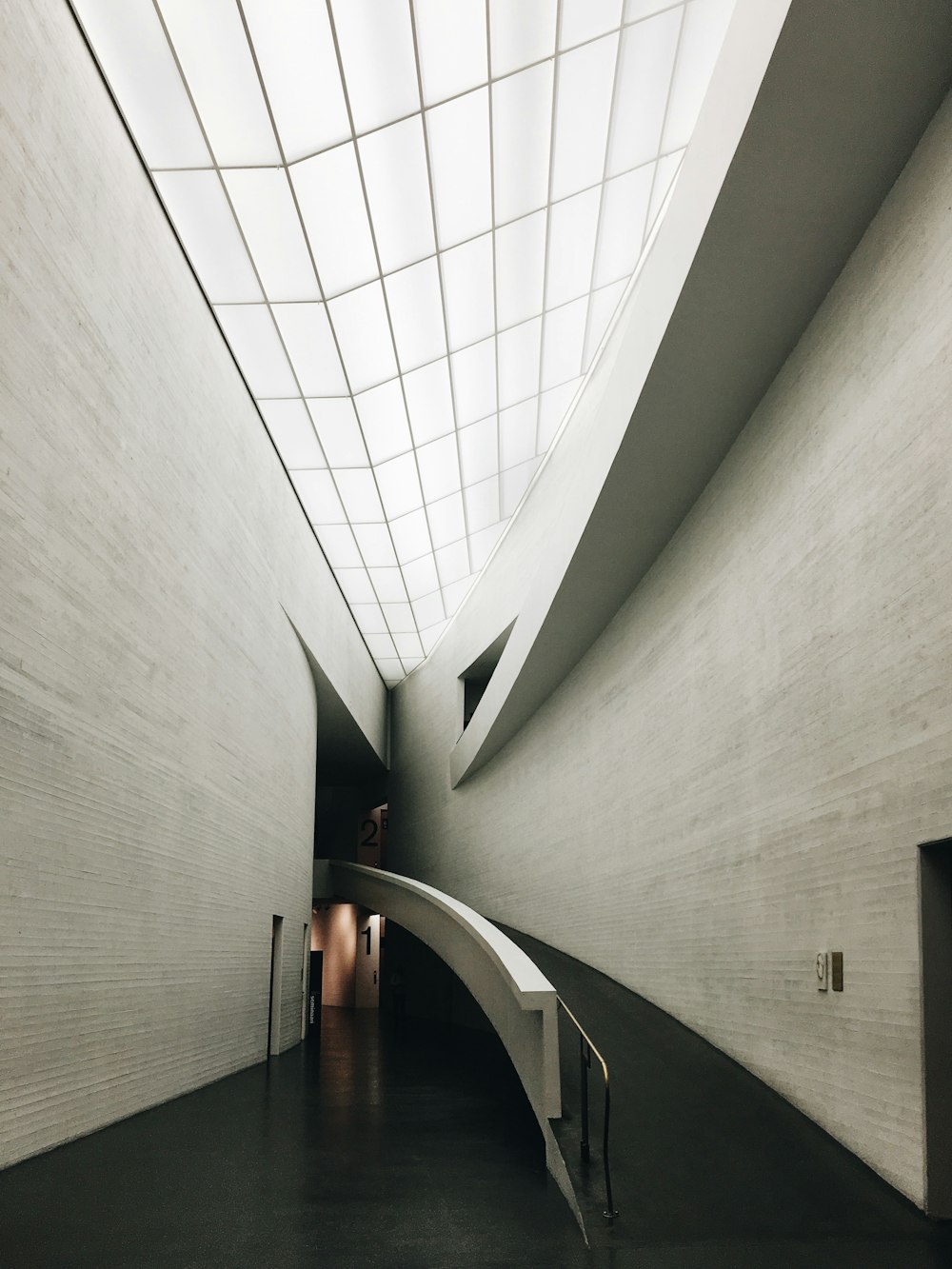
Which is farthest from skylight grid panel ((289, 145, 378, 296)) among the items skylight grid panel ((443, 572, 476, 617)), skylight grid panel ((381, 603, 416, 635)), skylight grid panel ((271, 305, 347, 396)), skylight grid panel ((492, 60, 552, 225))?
skylight grid panel ((381, 603, 416, 635))

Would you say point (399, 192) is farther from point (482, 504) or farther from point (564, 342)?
point (482, 504)

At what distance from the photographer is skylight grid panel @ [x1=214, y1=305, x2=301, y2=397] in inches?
406

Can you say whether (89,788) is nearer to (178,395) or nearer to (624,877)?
(178,395)

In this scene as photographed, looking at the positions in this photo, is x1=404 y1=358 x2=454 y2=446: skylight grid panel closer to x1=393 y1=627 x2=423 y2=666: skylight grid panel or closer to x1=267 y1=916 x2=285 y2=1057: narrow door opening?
x1=267 y1=916 x2=285 y2=1057: narrow door opening

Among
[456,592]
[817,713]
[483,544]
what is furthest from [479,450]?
[817,713]

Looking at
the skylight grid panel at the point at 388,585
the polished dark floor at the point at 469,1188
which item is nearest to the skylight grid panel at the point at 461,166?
the polished dark floor at the point at 469,1188

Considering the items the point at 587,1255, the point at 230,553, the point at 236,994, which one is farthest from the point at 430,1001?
the point at 587,1255

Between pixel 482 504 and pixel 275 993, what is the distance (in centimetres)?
806

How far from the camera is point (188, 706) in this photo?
9297 mm

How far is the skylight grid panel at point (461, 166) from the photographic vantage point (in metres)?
8.70

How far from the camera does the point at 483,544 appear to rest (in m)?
18.3

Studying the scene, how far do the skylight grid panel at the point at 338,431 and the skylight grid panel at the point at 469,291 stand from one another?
1.55m

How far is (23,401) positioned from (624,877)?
8.27m

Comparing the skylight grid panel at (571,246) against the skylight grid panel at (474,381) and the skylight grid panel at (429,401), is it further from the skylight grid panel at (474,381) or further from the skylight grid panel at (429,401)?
the skylight grid panel at (429,401)
